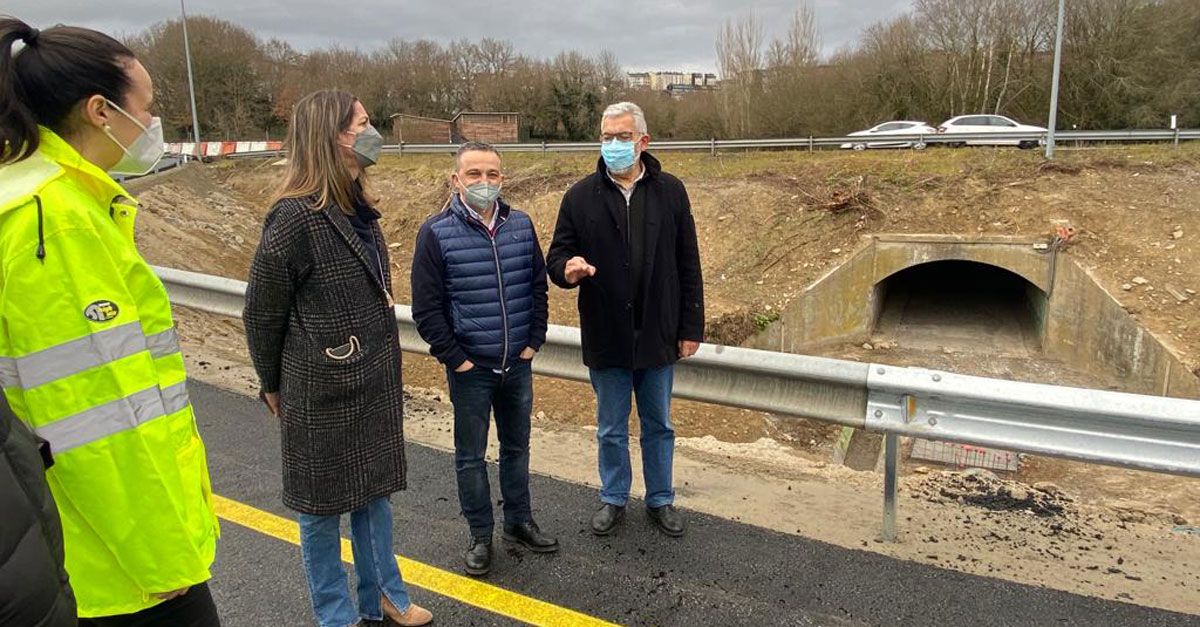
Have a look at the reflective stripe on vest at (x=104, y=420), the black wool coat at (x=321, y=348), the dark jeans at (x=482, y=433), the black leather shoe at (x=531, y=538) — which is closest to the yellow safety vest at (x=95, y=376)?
the reflective stripe on vest at (x=104, y=420)

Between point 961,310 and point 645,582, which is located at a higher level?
point 645,582

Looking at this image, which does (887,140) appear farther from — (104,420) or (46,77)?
(104,420)

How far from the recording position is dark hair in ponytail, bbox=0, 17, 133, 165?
1.61 meters

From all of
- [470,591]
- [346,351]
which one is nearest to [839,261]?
[470,591]

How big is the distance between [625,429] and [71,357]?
2.72 m

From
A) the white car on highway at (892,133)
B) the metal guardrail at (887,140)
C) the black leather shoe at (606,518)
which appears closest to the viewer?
the black leather shoe at (606,518)

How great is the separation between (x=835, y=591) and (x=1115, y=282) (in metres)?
13.0

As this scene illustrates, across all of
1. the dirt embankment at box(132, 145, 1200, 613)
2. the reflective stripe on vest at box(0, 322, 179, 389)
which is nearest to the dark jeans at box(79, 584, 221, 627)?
the reflective stripe on vest at box(0, 322, 179, 389)

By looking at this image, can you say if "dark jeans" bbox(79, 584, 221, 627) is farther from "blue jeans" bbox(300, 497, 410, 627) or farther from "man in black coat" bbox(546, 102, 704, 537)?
"man in black coat" bbox(546, 102, 704, 537)

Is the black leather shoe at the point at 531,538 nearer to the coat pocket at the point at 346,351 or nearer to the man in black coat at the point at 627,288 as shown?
the man in black coat at the point at 627,288

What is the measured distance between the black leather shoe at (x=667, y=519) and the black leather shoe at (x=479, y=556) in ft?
2.82

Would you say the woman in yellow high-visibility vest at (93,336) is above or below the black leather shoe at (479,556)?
above

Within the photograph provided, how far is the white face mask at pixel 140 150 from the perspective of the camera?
1.83 meters

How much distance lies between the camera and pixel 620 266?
378cm
